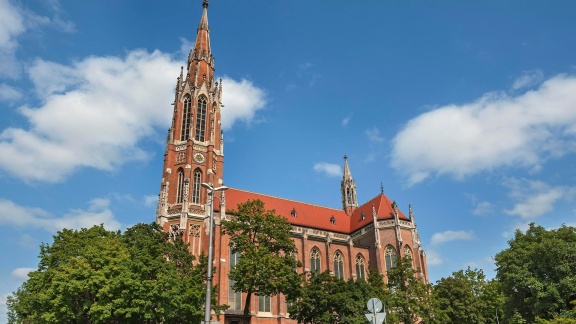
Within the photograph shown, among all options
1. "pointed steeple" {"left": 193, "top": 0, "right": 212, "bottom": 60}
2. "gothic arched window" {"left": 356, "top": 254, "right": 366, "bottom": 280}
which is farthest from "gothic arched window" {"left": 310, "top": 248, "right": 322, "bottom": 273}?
"pointed steeple" {"left": 193, "top": 0, "right": 212, "bottom": 60}

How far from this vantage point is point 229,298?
45.1 metres

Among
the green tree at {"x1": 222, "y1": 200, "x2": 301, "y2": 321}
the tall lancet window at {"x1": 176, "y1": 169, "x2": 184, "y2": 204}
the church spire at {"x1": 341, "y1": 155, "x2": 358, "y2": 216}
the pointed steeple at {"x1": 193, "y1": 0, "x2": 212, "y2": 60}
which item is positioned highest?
the pointed steeple at {"x1": 193, "y1": 0, "x2": 212, "y2": 60}

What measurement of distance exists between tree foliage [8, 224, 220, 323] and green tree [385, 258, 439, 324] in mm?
14134

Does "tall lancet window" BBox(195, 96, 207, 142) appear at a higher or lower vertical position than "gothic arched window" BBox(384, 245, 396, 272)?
higher

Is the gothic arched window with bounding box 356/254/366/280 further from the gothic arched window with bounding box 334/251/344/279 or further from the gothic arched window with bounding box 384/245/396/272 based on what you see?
the gothic arched window with bounding box 384/245/396/272

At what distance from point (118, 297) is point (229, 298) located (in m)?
19.1

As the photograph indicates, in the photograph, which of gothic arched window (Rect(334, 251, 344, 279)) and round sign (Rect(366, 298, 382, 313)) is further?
gothic arched window (Rect(334, 251, 344, 279))

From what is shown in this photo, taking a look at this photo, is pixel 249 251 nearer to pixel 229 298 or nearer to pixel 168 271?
pixel 168 271

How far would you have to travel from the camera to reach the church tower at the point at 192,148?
151ft

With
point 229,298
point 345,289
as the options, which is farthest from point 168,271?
point 229,298

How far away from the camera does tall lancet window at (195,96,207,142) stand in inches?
2039

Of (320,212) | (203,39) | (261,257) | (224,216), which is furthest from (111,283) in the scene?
(203,39)

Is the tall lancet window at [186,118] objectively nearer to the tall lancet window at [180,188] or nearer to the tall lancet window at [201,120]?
the tall lancet window at [201,120]

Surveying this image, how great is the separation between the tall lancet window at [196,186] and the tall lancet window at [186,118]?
491 centimetres
